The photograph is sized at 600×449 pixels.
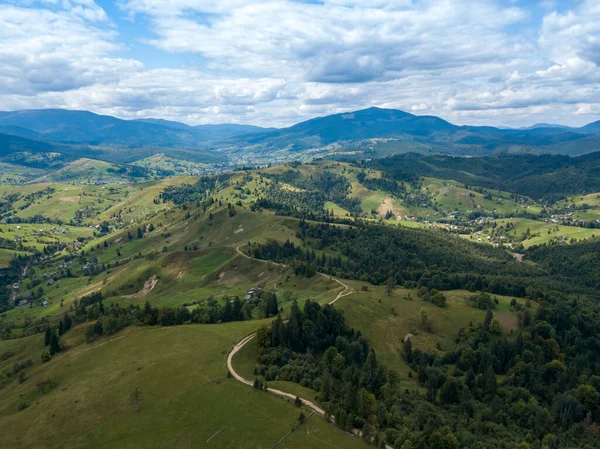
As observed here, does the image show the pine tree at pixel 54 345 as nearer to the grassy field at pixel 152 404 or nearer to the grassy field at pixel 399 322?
the grassy field at pixel 152 404

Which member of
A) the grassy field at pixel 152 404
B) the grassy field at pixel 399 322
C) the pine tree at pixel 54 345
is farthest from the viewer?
the grassy field at pixel 399 322

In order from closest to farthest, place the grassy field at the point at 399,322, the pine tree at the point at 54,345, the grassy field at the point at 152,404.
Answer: the grassy field at the point at 152,404 < the pine tree at the point at 54,345 < the grassy field at the point at 399,322

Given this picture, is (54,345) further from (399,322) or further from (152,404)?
(399,322)

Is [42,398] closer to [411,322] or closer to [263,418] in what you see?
[263,418]

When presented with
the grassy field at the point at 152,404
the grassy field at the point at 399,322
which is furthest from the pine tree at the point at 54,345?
the grassy field at the point at 399,322

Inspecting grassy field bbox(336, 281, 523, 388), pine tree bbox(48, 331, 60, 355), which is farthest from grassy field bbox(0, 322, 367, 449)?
grassy field bbox(336, 281, 523, 388)

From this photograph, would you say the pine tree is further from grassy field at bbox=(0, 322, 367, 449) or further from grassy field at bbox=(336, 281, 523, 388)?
grassy field at bbox=(336, 281, 523, 388)

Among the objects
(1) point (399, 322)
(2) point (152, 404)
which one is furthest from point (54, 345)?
(1) point (399, 322)

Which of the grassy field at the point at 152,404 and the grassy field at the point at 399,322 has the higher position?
the grassy field at the point at 152,404

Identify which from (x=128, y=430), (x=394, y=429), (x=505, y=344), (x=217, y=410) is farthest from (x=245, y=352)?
(x=505, y=344)
